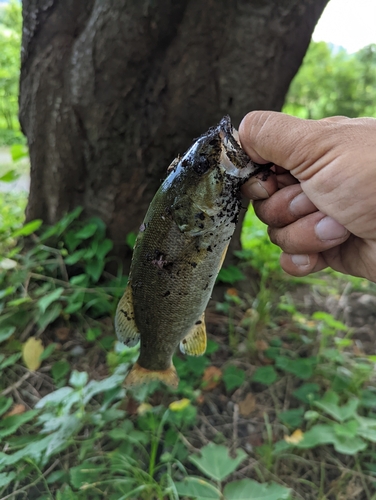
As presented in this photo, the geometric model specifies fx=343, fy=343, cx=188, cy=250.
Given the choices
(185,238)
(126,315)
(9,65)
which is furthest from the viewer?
(9,65)

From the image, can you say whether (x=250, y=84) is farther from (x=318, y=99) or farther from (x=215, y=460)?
(x=318, y=99)

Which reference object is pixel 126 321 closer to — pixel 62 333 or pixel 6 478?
pixel 6 478

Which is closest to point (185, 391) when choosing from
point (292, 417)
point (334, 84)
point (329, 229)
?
point (292, 417)

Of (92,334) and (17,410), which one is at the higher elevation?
(92,334)

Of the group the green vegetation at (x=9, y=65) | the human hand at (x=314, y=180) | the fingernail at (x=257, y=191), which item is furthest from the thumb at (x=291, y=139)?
the green vegetation at (x=9, y=65)

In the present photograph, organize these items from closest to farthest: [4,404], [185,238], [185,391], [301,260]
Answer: [185,238]
[301,260]
[4,404]
[185,391]

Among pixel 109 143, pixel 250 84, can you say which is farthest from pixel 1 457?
pixel 250 84

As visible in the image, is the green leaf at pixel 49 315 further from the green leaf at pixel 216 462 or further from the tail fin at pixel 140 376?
the green leaf at pixel 216 462
